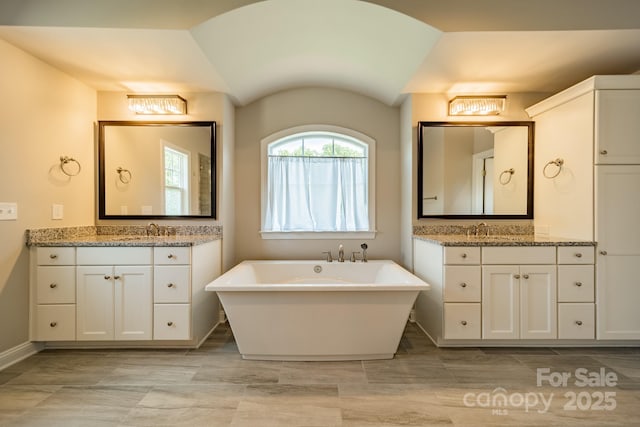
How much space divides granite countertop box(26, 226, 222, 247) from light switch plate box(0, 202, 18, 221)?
6.8 inches

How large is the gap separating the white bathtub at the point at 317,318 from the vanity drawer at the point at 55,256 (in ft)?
3.86

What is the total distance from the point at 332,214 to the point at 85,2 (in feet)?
8.43

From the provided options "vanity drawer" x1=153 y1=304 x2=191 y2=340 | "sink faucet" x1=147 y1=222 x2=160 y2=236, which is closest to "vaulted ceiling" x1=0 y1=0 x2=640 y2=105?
"sink faucet" x1=147 y1=222 x2=160 y2=236

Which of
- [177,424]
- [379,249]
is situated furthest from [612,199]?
[177,424]

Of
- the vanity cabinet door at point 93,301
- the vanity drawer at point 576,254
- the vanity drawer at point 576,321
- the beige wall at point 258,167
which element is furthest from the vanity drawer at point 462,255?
the vanity cabinet door at point 93,301

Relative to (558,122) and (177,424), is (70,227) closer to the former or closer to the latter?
(177,424)

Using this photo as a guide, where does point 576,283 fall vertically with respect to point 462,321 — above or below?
above

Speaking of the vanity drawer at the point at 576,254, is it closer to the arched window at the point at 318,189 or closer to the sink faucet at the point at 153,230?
the arched window at the point at 318,189

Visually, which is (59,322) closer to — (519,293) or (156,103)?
(156,103)

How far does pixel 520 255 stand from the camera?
8.43 feet

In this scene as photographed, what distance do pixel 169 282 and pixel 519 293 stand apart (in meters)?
2.69

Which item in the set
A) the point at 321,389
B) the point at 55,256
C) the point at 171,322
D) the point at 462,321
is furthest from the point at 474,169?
the point at 55,256

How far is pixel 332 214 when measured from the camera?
359 cm

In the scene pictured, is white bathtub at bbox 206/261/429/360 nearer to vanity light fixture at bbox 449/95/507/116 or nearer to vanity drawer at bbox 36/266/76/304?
vanity drawer at bbox 36/266/76/304
